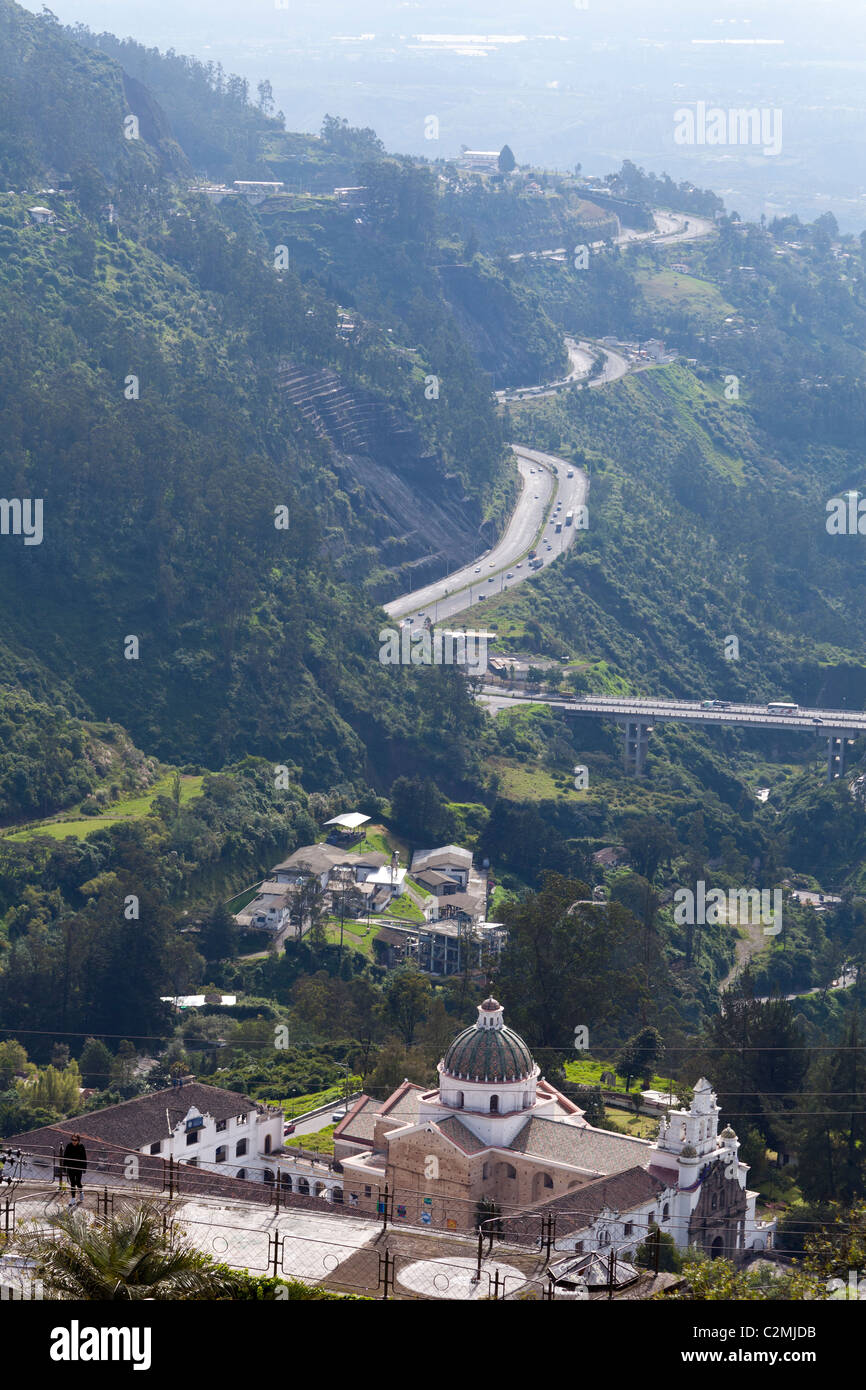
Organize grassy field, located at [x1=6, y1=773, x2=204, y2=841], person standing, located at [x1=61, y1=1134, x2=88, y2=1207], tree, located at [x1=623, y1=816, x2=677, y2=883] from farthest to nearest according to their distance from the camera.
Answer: tree, located at [x1=623, y1=816, x2=677, y2=883] < grassy field, located at [x1=6, y1=773, x2=204, y2=841] < person standing, located at [x1=61, y1=1134, x2=88, y2=1207]

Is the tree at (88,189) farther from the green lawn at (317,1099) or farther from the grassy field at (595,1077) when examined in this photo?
the green lawn at (317,1099)

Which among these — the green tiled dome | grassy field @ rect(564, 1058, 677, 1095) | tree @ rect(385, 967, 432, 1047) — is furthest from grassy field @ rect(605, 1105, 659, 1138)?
tree @ rect(385, 967, 432, 1047)

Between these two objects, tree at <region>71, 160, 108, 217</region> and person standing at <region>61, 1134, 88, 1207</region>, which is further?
tree at <region>71, 160, 108, 217</region>

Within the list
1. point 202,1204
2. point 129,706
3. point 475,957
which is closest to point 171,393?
point 129,706

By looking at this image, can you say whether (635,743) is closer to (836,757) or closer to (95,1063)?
(836,757)

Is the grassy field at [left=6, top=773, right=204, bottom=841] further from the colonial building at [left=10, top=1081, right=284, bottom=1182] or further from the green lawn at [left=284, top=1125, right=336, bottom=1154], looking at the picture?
the colonial building at [left=10, top=1081, right=284, bottom=1182]

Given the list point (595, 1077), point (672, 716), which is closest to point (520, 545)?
point (672, 716)
